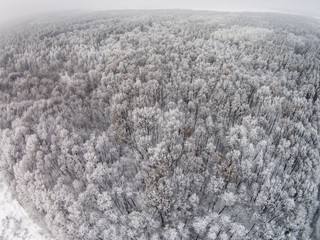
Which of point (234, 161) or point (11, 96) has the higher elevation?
point (11, 96)

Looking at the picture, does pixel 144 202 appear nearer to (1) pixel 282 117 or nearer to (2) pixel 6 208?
(2) pixel 6 208

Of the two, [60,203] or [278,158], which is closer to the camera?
[60,203]

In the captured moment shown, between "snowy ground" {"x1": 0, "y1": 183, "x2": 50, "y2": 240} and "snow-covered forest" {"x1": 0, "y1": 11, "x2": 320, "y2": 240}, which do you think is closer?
"snow-covered forest" {"x1": 0, "y1": 11, "x2": 320, "y2": 240}

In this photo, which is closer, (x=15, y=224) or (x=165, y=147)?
(x=15, y=224)

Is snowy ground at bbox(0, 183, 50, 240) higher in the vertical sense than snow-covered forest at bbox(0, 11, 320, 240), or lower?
lower

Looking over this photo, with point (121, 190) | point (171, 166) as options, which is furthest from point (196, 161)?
point (121, 190)
